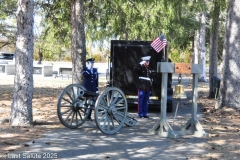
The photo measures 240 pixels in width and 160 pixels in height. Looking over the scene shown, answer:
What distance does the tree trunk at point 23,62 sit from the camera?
9.94 meters

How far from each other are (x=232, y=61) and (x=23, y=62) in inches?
303

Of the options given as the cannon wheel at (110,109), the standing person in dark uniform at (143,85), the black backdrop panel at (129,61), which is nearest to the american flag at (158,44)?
the black backdrop panel at (129,61)

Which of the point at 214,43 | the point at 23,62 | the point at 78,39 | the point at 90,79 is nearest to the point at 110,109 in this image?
the point at 90,79

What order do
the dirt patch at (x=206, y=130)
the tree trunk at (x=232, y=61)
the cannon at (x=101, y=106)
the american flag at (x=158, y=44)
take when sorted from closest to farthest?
the dirt patch at (x=206, y=130)
the cannon at (x=101, y=106)
the american flag at (x=158, y=44)
the tree trunk at (x=232, y=61)

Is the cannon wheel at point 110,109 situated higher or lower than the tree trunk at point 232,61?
lower

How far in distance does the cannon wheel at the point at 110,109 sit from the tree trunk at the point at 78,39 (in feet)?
16.3

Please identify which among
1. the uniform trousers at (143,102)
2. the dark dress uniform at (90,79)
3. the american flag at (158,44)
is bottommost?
the uniform trousers at (143,102)

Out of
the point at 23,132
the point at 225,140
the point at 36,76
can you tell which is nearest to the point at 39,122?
the point at 23,132

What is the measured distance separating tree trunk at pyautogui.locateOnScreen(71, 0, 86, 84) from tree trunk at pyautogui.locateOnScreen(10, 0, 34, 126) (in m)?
4.63

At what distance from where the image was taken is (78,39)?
14633 millimetres

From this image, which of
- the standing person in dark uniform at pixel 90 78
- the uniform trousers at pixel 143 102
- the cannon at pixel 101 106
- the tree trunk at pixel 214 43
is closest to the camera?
the cannon at pixel 101 106

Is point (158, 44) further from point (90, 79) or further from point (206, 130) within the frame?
point (206, 130)

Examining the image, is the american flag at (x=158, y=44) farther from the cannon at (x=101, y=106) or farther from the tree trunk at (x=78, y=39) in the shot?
the cannon at (x=101, y=106)

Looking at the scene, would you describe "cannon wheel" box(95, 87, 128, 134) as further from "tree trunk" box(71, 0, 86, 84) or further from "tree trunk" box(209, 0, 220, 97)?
"tree trunk" box(209, 0, 220, 97)
